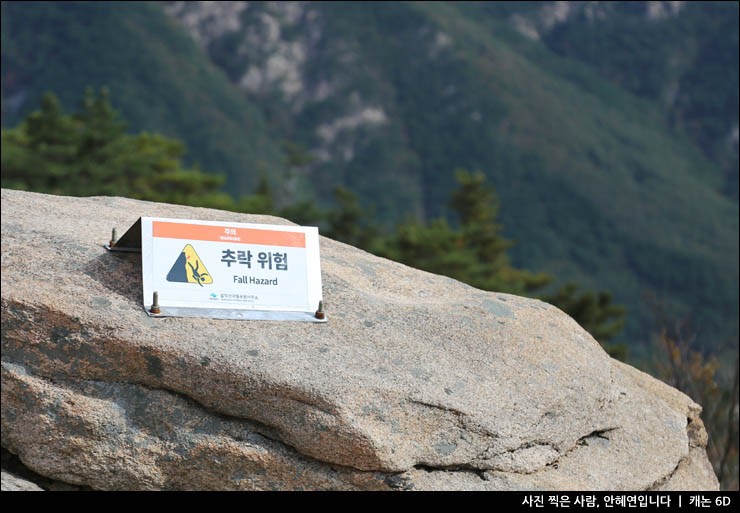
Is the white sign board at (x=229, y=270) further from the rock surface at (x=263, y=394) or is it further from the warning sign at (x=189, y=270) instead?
the rock surface at (x=263, y=394)

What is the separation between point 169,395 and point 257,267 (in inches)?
32.7

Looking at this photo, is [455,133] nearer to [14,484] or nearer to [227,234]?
[227,234]

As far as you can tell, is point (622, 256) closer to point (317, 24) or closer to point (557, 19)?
point (317, 24)

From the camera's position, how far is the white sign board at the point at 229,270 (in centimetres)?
487

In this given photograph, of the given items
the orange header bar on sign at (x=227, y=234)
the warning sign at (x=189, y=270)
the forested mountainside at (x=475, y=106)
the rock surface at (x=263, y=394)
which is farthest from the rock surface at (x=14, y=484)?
the forested mountainside at (x=475, y=106)

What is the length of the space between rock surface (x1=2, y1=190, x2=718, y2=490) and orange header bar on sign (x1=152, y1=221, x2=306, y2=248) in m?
0.28

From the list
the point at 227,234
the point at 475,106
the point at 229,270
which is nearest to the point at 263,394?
the point at 229,270

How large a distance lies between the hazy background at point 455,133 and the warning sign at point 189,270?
7060mm

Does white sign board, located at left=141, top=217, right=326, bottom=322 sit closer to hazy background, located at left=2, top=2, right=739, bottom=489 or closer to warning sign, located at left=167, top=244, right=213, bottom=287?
warning sign, located at left=167, top=244, right=213, bottom=287

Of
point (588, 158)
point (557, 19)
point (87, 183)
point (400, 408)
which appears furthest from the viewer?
point (588, 158)

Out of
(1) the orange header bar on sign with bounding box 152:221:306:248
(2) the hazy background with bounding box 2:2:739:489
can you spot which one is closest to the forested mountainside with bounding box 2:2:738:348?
(2) the hazy background with bounding box 2:2:739:489

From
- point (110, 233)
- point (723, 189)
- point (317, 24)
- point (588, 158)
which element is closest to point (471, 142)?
point (588, 158)

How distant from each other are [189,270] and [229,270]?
0.70 ft
